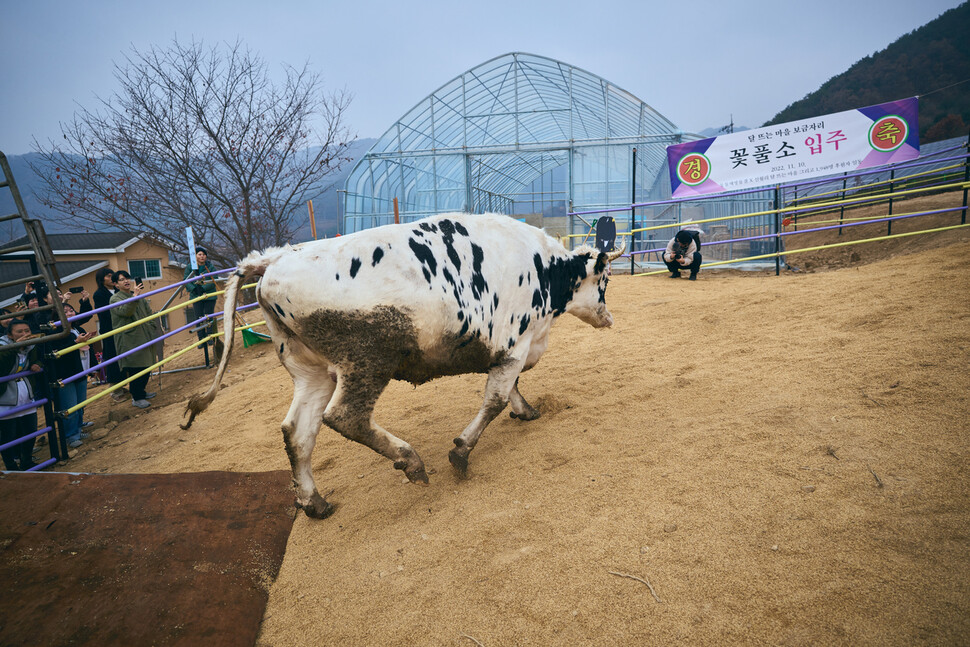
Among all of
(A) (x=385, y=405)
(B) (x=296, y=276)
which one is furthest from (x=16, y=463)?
(B) (x=296, y=276)

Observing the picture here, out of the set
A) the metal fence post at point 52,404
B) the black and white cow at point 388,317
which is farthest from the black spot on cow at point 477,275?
the metal fence post at point 52,404

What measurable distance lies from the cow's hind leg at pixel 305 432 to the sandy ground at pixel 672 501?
13 cm

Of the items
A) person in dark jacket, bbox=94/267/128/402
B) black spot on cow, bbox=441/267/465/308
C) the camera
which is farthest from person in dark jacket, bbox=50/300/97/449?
black spot on cow, bbox=441/267/465/308

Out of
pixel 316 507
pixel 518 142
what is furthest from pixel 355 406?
pixel 518 142

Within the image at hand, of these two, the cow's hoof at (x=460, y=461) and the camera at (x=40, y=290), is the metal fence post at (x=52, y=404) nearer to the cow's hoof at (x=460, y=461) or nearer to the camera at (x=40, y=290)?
the camera at (x=40, y=290)

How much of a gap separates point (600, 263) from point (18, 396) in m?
5.31

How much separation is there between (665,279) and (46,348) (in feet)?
29.9

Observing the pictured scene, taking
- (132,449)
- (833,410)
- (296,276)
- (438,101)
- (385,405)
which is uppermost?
(438,101)

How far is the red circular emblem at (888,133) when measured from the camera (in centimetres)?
855

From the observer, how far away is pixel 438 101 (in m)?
16.4

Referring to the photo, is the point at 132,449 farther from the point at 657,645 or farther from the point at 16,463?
the point at 657,645

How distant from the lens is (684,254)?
9.52m

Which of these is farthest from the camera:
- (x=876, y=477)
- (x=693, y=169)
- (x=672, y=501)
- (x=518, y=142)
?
(x=518, y=142)

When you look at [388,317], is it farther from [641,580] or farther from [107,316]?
[107,316]
